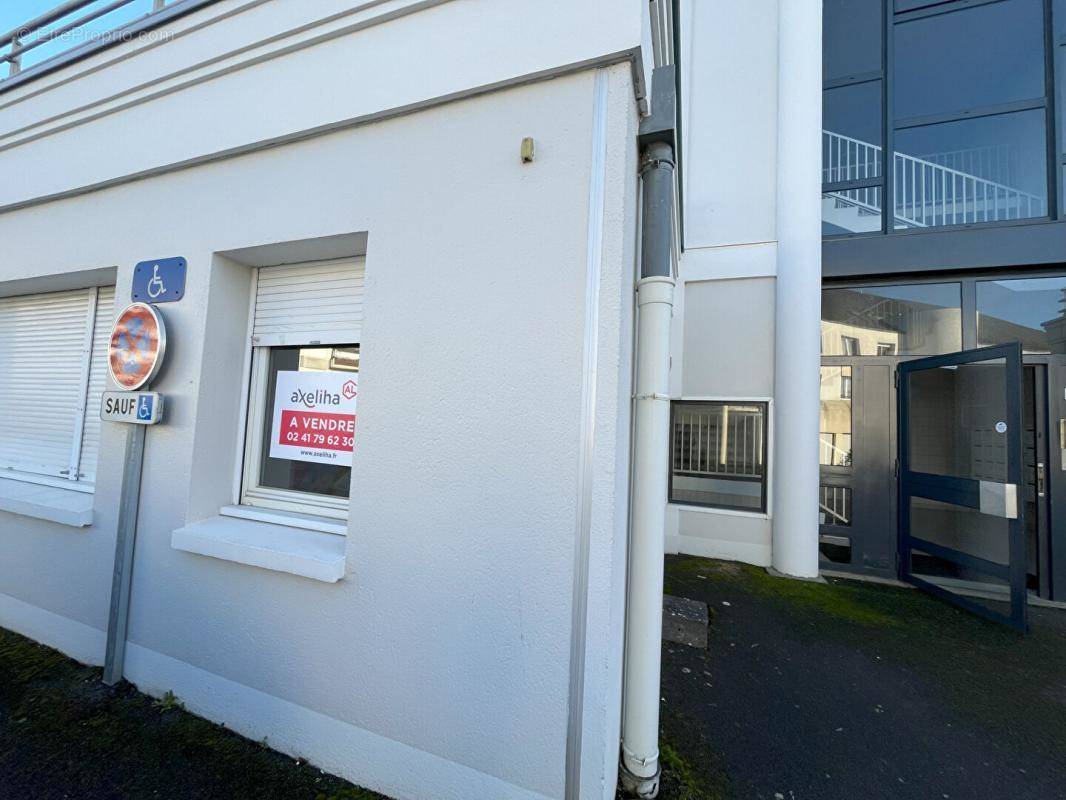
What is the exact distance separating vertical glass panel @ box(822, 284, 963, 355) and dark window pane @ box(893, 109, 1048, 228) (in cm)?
76

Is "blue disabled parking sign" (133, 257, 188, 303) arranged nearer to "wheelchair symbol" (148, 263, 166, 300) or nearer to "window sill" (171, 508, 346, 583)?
"wheelchair symbol" (148, 263, 166, 300)

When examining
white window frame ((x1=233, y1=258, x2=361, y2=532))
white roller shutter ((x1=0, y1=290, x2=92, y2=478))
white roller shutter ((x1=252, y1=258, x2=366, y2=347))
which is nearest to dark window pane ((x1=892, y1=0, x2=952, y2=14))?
white roller shutter ((x1=252, y1=258, x2=366, y2=347))

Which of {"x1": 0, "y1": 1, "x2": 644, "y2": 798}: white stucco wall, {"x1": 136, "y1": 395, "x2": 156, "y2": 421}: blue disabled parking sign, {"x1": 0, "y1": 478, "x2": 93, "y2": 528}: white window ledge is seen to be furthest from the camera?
{"x1": 0, "y1": 478, "x2": 93, "y2": 528}: white window ledge

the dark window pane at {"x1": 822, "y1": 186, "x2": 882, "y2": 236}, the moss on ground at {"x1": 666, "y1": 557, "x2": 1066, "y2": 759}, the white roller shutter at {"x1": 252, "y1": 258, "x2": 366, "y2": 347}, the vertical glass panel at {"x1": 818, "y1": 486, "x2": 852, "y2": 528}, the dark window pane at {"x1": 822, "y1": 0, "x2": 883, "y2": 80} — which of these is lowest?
the moss on ground at {"x1": 666, "y1": 557, "x2": 1066, "y2": 759}

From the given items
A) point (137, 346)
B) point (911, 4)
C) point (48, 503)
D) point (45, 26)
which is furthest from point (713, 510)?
point (45, 26)

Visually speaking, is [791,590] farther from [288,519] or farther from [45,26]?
[45,26]

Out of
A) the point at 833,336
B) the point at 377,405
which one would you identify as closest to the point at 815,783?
the point at 377,405

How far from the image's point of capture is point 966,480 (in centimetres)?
409

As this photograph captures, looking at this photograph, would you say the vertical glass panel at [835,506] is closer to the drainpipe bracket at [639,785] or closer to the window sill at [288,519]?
the drainpipe bracket at [639,785]

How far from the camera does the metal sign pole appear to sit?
2549 millimetres

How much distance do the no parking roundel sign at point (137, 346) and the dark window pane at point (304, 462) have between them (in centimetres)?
56

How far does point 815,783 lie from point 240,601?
2.87 meters

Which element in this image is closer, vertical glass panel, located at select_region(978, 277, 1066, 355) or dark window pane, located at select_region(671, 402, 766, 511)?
vertical glass panel, located at select_region(978, 277, 1066, 355)

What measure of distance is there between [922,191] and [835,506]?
3.53 metres
